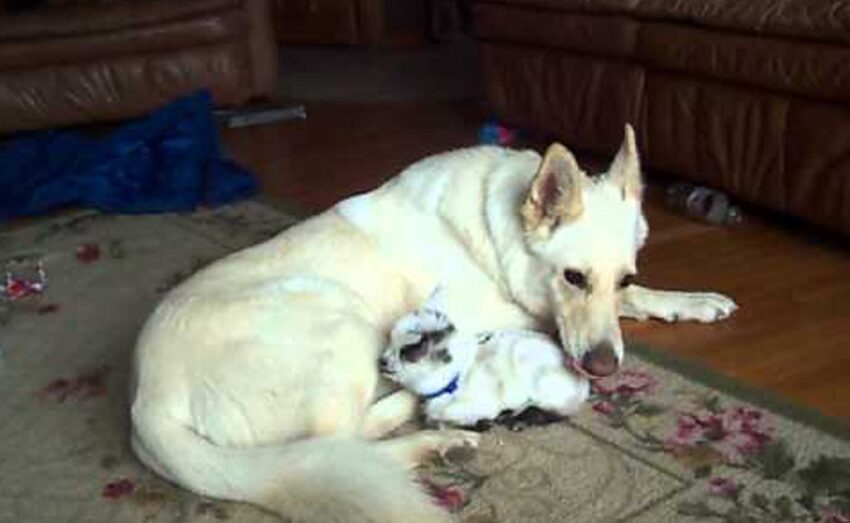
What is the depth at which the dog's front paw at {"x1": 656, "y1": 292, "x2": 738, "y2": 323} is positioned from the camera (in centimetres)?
226

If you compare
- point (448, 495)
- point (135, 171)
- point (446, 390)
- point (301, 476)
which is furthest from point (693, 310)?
point (135, 171)

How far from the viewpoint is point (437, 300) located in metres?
1.94

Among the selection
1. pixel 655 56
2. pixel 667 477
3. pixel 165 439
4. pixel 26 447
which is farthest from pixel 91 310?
pixel 655 56

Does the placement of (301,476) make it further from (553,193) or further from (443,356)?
(553,193)

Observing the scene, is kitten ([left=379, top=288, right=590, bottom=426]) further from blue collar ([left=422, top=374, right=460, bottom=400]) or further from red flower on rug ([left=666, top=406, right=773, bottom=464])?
red flower on rug ([left=666, top=406, right=773, bottom=464])

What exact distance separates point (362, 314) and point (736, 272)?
1144 mm

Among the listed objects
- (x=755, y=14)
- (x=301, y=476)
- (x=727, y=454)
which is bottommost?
(x=727, y=454)

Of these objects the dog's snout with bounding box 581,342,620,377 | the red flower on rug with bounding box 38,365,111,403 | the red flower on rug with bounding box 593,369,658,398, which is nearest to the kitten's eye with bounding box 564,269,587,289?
the dog's snout with bounding box 581,342,620,377

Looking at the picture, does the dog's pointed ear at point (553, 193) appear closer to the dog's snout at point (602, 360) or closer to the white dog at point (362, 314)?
the white dog at point (362, 314)

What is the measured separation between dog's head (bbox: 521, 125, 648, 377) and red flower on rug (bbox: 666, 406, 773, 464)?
0.18 meters

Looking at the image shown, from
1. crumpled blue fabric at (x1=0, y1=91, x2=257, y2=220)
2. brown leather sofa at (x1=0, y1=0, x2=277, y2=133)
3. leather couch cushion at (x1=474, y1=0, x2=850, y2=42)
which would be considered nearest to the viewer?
leather couch cushion at (x1=474, y1=0, x2=850, y2=42)

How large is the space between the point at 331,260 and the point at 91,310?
0.99m

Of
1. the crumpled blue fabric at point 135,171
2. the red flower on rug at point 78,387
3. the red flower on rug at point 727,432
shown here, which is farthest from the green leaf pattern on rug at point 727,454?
the crumpled blue fabric at point 135,171

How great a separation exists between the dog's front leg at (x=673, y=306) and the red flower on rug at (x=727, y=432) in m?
0.42
